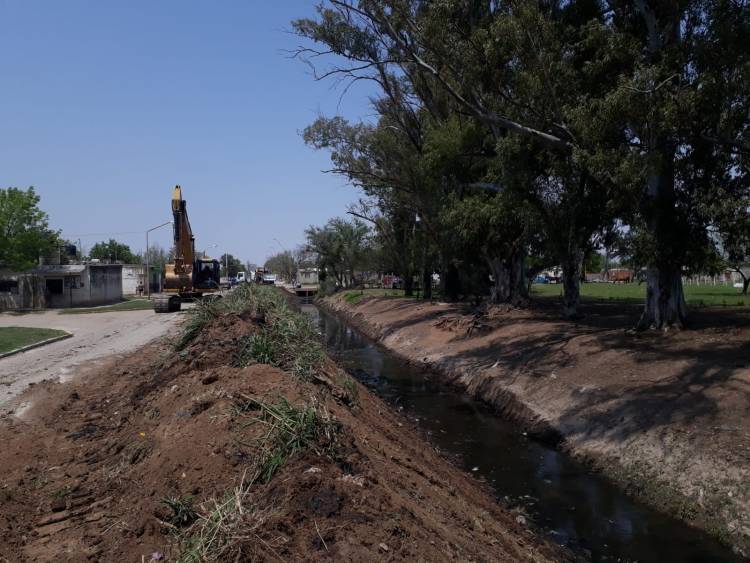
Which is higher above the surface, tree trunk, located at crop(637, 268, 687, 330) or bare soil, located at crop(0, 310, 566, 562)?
tree trunk, located at crop(637, 268, 687, 330)

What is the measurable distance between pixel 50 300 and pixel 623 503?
45.8 m

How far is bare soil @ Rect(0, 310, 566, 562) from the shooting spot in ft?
15.6

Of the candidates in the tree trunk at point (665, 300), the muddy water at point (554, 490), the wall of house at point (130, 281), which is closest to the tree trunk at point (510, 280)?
the tree trunk at point (665, 300)

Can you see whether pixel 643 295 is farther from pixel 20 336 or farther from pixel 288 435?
pixel 288 435

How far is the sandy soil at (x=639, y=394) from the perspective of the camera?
888 cm

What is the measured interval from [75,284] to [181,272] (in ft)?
48.8

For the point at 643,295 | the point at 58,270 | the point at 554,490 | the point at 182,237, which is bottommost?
the point at 554,490

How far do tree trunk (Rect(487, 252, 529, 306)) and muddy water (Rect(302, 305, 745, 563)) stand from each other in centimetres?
1207

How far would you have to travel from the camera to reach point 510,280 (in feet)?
96.1

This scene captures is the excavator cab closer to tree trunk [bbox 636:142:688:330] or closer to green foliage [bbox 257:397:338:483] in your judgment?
tree trunk [bbox 636:142:688:330]

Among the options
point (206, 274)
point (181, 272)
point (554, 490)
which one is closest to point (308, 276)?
point (206, 274)

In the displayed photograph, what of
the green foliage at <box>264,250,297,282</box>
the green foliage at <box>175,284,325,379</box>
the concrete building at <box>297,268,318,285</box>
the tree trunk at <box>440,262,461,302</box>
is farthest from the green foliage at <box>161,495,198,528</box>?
the green foliage at <box>264,250,297,282</box>

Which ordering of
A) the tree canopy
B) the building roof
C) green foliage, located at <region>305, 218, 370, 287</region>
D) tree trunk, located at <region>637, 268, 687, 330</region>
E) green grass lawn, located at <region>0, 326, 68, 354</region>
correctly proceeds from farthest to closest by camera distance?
1. green foliage, located at <region>305, 218, 370, 287</region>
2. the building roof
3. green grass lawn, located at <region>0, 326, 68, 354</region>
4. tree trunk, located at <region>637, 268, 687, 330</region>
5. the tree canopy

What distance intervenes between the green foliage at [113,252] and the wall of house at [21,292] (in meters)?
79.1
